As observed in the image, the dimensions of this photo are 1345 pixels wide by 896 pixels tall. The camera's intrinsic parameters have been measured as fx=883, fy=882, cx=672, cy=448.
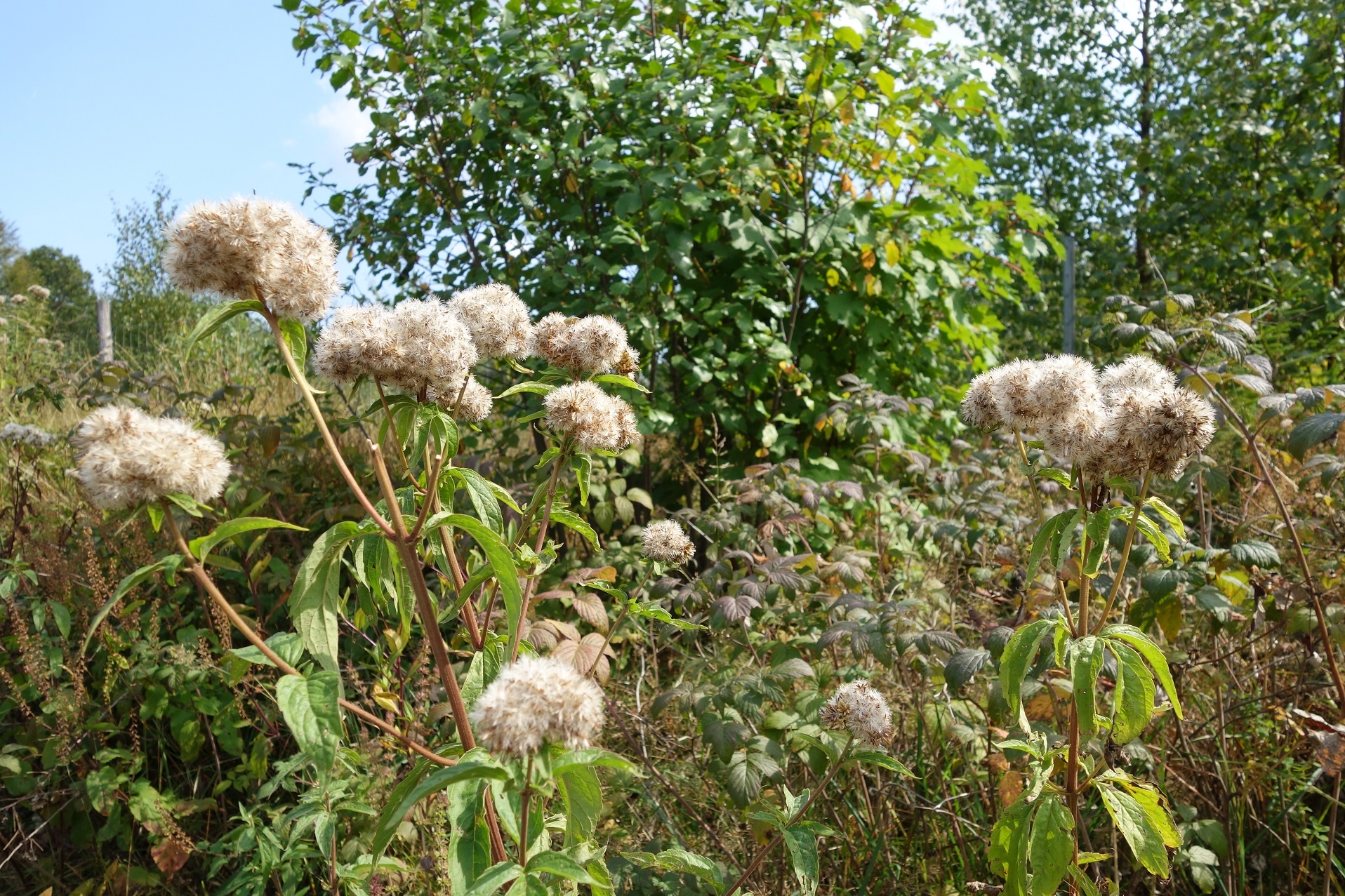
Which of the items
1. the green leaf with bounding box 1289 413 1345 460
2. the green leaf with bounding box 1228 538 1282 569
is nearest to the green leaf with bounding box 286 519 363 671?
the green leaf with bounding box 1228 538 1282 569

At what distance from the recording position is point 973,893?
1961 mm

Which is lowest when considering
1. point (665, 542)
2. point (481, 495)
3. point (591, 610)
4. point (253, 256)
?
point (591, 610)

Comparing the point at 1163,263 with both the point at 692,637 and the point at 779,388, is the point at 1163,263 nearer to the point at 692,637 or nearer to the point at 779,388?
the point at 779,388

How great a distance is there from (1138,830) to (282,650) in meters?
1.42

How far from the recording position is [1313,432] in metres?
2.13

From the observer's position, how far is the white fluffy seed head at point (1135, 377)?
5.06ft

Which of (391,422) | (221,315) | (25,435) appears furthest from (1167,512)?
(25,435)

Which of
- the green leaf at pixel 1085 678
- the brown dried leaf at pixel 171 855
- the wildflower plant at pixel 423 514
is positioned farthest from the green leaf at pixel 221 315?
the brown dried leaf at pixel 171 855

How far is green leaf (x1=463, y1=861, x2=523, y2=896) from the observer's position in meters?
1.03

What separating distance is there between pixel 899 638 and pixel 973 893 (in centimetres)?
57

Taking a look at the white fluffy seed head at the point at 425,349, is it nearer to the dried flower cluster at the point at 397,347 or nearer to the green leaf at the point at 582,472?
the dried flower cluster at the point at 397,347

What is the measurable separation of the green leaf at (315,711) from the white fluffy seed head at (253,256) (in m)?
0.53

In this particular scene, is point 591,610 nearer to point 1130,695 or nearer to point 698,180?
point 1130,695

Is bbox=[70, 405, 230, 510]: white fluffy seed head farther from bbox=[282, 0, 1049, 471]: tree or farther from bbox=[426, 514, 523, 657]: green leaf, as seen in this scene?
bbox=[282, 0, 1049, 471]: tree
